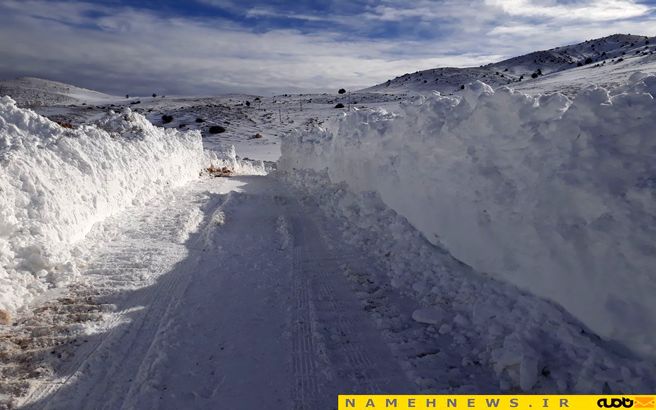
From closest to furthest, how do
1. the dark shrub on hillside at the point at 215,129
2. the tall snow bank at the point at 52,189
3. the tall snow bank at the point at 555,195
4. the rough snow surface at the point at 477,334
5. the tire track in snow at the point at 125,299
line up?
the rough snow surface at the point at 477,334 → the tall snow bank at the point at 555,195 → the tire track in snow at the point at 125,299 → the tall snow bank at the point at 52,189 → the dark shrub on hillside at the point at 215,129

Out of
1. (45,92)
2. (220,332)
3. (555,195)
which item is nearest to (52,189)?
(220,332)

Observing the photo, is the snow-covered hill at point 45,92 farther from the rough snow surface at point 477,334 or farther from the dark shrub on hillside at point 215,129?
the rough snow surface at point 477,334

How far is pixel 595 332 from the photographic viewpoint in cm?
429

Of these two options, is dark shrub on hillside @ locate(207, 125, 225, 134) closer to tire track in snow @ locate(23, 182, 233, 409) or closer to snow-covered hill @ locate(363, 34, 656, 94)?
snow-covered hill @ locate(363, 34, 656, 94)

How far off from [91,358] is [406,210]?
5.88 m

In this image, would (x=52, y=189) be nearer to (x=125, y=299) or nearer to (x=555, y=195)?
(x=125, y=299)

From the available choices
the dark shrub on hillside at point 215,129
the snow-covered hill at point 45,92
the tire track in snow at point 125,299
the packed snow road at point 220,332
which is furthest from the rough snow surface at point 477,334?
the snow-covered hill at point 45,92

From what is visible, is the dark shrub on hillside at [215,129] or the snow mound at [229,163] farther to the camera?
the dark shrub on hillside at [215,129]

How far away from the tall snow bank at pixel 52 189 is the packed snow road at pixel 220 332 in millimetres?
689

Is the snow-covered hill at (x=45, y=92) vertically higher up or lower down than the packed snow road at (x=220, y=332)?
higher up

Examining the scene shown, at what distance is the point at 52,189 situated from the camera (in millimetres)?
8055

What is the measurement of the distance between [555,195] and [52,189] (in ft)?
27.4

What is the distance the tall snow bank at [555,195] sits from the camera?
4.16 metres

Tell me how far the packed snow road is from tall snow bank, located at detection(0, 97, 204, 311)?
689mm
